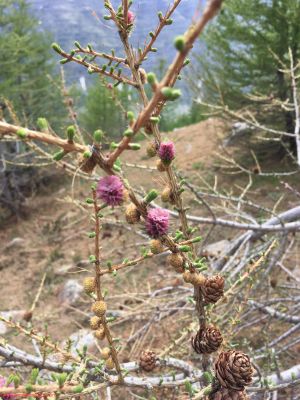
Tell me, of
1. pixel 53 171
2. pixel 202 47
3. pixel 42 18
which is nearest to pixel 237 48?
pixel 202 47

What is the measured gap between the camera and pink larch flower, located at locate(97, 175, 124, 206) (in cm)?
68

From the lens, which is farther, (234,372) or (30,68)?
(30,68)

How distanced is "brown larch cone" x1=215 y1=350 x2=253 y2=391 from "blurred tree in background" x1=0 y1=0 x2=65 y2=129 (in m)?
9.59

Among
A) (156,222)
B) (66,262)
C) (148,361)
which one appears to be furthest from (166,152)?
(66,262)

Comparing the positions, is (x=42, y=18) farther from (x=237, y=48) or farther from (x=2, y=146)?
(x=237, y=48)

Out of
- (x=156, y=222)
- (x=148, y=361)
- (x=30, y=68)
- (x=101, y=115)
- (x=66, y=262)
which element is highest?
(x=156, y=222)

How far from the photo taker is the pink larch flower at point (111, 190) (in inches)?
26.6

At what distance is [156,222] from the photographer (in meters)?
0.76

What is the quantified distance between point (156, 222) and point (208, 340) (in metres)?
0.43

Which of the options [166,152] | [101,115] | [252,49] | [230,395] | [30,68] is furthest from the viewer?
[101,115]

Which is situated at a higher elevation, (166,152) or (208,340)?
(166,152)

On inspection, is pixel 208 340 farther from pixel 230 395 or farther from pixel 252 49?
pixel 252 49

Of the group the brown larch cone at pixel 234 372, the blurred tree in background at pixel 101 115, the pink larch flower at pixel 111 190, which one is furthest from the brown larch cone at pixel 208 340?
the blurred tree in background at pixel 101 115

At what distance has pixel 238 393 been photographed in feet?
3.07
